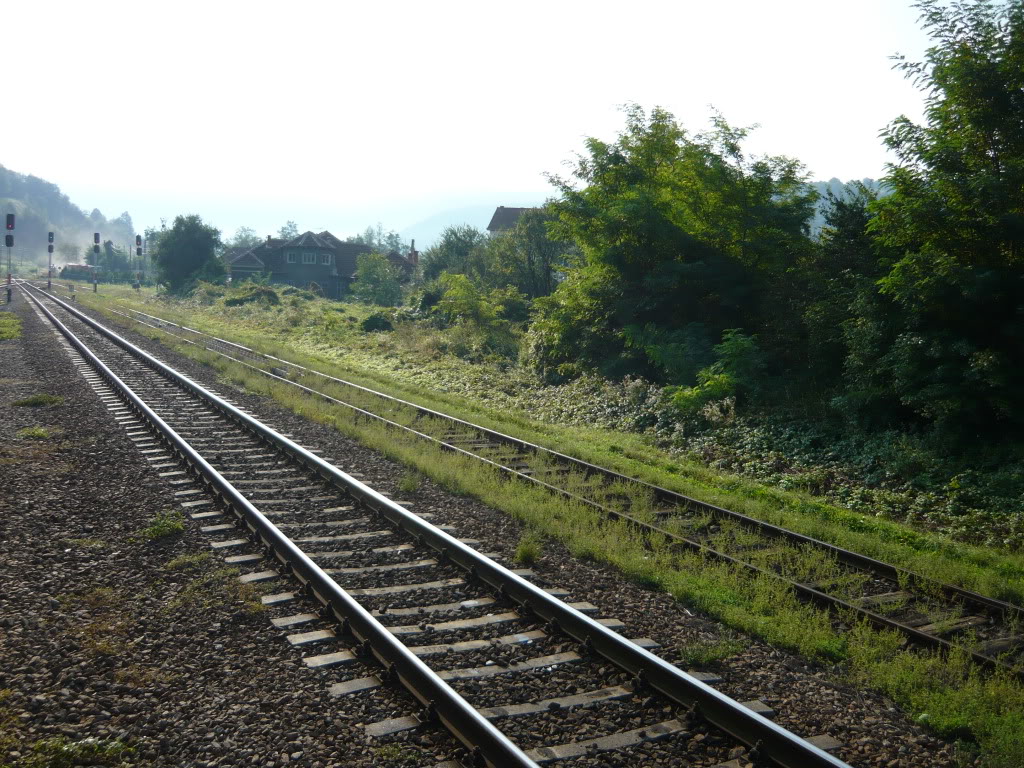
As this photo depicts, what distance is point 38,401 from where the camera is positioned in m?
14.6

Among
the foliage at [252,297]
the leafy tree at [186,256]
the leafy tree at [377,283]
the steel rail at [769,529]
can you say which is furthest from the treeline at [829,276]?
the leafy tree at [186,256]

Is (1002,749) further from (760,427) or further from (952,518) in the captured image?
(760,427)

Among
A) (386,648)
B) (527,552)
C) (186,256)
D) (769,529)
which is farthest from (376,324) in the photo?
(186,256)

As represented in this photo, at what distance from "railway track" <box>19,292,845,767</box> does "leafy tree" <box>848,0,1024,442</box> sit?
25.7 feet

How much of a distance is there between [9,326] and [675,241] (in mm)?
25141

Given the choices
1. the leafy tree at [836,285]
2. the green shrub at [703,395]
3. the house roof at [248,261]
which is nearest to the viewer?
the leafy tree at [836,285]

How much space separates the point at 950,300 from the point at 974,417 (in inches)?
68.5

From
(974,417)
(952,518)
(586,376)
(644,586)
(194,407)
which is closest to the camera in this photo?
(644,586)

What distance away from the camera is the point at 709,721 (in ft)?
15.2

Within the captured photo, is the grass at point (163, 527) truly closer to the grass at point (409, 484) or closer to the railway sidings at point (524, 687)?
the railway sidings at point (524, 687)

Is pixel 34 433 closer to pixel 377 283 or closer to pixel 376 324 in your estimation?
pixel 376 324

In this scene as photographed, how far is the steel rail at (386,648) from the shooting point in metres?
4.20

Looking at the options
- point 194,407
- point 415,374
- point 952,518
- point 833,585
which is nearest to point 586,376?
point 415,374

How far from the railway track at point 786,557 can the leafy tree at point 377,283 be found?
47.9 m
